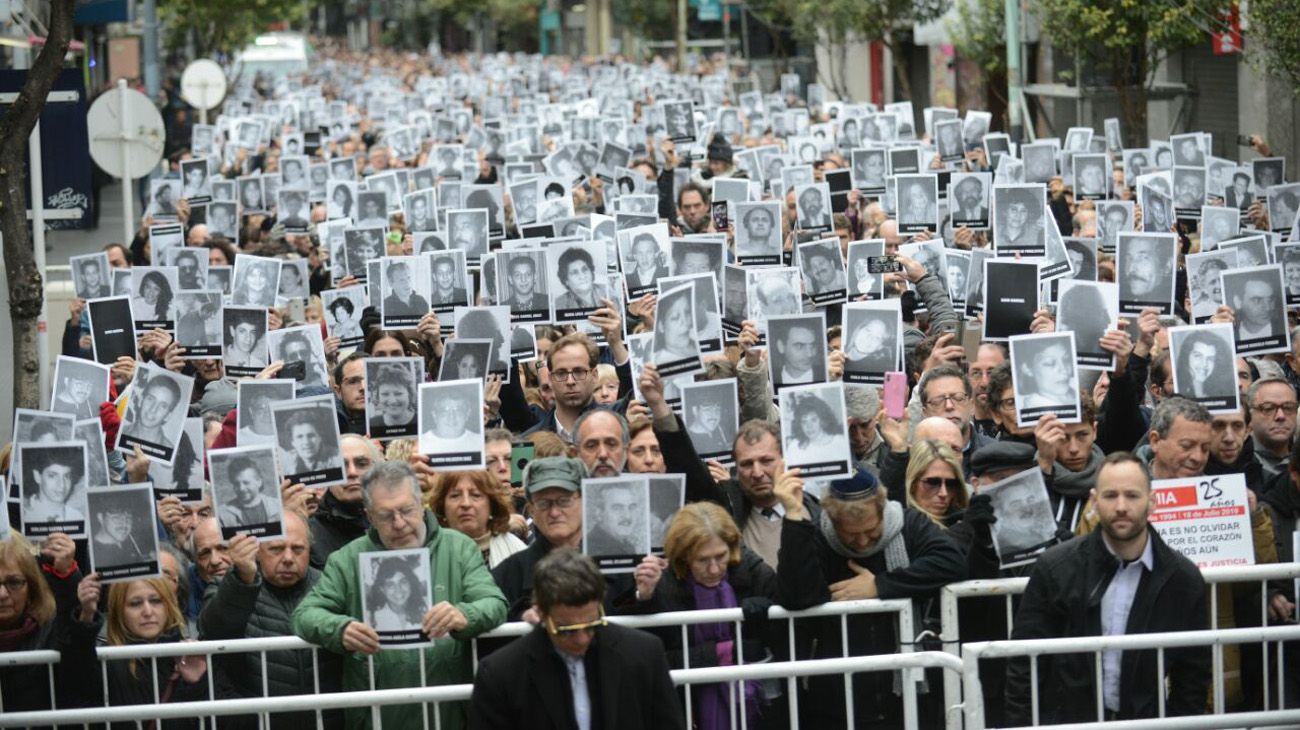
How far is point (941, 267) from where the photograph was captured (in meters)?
13.6

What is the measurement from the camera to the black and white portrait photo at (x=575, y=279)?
11.9 m

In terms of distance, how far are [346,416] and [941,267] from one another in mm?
4334

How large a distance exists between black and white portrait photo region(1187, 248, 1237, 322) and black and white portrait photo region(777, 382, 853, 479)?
→ 4109mm

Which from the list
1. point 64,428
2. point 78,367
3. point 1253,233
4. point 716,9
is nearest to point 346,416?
point 78,367

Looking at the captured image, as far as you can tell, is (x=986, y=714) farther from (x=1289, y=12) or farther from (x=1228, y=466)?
(x=1289, y=12)

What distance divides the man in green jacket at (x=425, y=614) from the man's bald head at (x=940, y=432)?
202cm

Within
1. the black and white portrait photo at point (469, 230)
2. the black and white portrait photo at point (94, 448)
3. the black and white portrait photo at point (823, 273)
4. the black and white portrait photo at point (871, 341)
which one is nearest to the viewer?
the black and white portrait photo at point (94, 448)

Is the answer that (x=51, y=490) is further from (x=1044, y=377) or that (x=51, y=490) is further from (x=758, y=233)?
(x=758, y=233)

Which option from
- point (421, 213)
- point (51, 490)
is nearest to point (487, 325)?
point (51, 490)

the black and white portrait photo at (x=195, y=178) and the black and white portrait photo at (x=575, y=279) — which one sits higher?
the black and white portrait photo at (x=195, y=178)

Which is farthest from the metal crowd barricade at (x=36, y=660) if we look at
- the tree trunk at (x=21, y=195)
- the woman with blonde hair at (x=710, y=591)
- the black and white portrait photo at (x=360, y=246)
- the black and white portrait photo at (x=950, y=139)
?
the black and white portrait photo at (x=950, y=139)

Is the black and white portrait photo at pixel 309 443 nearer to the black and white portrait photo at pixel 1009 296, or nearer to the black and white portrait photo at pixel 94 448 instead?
the black and white portrait photo at pixel 94 448

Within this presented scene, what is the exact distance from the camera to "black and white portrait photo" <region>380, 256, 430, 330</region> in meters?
12.5

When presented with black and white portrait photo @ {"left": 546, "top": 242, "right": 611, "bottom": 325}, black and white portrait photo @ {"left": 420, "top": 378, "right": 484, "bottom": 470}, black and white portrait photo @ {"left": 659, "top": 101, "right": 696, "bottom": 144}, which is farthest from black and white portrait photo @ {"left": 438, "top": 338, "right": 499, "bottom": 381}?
black and white portrait photo @ {"left": 659, "top": 101, "right": 696, "bottom": 144}
